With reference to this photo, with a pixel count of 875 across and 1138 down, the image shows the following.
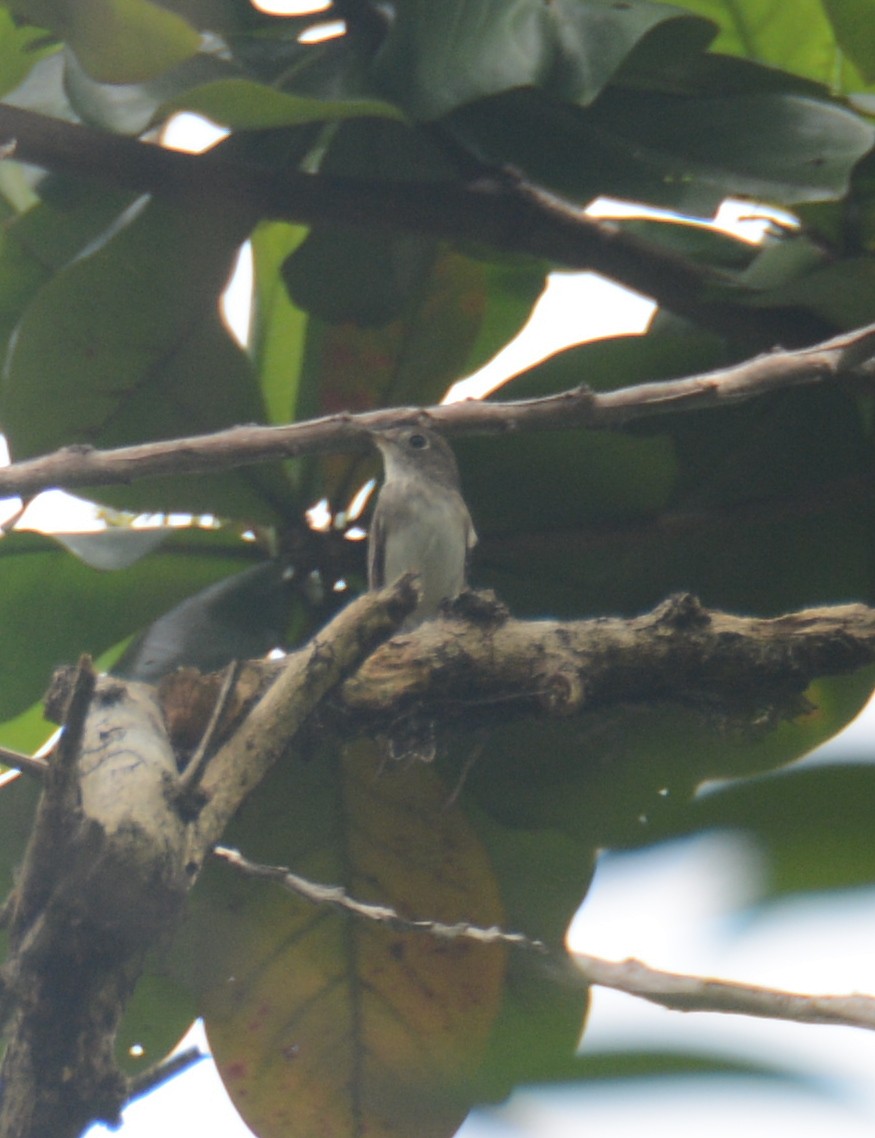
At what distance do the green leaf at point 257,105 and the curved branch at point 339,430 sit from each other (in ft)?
1.42

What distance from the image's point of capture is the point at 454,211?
4.61 ft

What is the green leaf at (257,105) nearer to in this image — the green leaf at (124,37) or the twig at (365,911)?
the green leaf at (124,37)

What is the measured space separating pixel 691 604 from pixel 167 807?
459 mm

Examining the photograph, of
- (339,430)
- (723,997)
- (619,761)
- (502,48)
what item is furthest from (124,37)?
(723,997)

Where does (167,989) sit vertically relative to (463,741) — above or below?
below

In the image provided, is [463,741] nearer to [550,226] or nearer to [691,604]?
[691,604]

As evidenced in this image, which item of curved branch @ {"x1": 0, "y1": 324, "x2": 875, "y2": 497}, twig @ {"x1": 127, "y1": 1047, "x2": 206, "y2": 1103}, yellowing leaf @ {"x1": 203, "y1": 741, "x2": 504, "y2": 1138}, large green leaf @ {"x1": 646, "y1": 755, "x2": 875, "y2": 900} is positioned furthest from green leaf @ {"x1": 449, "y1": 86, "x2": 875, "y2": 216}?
twig @ {"x1": 127, "y1": 1047, "x2": 206, "y2": 1103}

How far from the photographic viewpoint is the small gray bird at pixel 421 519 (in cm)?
145

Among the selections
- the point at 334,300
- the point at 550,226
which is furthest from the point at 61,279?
the point at 550,226

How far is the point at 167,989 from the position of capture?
53.5 inches

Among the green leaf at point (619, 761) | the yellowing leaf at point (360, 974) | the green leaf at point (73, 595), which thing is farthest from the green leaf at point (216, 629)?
the green leaf at point (619, 761)

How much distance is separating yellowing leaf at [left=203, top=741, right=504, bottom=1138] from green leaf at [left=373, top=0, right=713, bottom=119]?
687 mm

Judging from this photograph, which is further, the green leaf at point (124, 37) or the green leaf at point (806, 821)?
the green leaf at point (124, 37)

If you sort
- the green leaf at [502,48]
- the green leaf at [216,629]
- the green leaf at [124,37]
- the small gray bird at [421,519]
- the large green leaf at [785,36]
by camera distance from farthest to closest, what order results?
the large green leaf at [785,36] → the small gray bird at [421,519] → the green leaf at [216,629] → the green leaf at [502,48] → the green leaf at [124,37]
